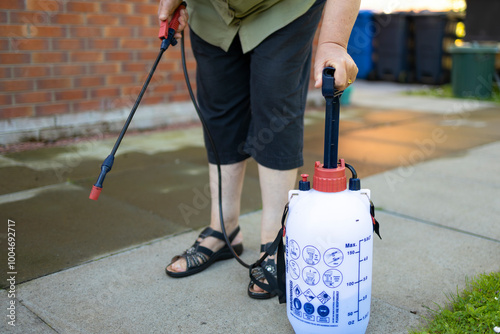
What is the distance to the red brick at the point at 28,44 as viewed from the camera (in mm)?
4559

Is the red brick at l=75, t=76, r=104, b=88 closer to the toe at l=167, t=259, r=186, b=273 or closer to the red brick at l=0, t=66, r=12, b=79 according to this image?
the red brick at l=0, t=66, r=12, b=79

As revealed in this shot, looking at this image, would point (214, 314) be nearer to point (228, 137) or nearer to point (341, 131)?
point (228, 137)

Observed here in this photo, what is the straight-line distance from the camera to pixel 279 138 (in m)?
2.15

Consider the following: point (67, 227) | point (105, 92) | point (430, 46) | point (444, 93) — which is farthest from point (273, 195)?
point (430, 46)

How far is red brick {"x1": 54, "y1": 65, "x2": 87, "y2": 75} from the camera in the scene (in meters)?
4.88

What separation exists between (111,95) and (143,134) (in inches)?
19.5

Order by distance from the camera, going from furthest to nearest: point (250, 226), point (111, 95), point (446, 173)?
point (111, 95) → point (446, 173) → point (250, 226)

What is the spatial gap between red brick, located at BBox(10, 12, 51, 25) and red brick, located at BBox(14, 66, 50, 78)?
1.27 ft

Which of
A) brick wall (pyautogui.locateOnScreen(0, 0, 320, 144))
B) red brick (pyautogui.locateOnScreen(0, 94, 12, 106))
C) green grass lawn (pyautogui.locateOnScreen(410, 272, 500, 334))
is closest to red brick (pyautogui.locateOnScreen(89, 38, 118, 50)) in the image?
brick wall (pyautogui.locateOnScreen(0, 0, 320, 144))

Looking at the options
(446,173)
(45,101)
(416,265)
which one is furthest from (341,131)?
(416,265)

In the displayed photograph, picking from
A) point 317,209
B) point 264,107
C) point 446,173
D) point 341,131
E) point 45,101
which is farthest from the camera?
point 341,131

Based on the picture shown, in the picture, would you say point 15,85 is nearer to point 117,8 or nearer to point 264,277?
point 117,8

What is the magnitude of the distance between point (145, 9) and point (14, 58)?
57.2 inches

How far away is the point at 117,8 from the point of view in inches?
206
